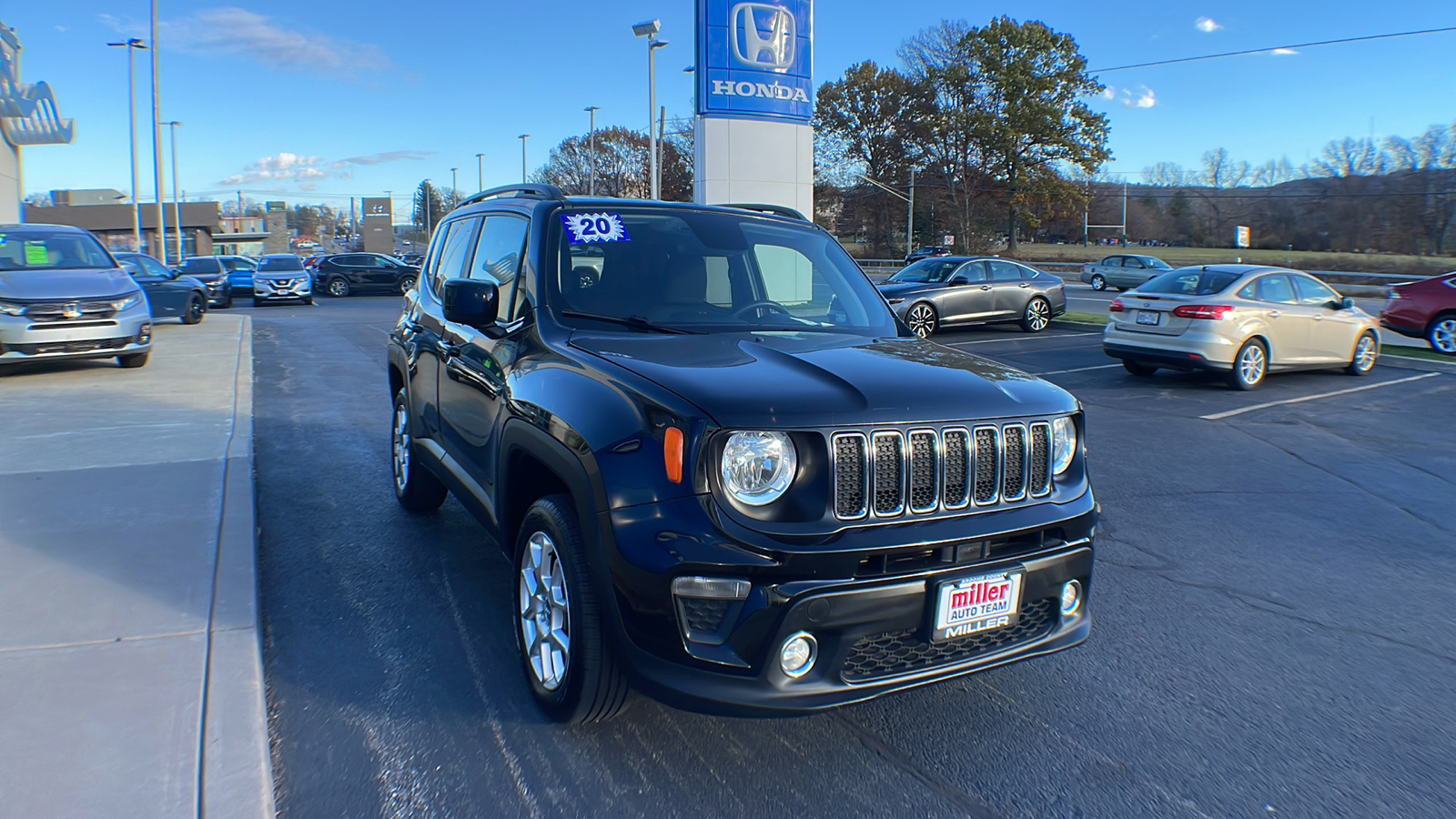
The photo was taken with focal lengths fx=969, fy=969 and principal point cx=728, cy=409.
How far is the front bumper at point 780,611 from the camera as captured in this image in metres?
2.76

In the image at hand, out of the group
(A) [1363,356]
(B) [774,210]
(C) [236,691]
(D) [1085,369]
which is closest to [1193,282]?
(D) [1085,369]

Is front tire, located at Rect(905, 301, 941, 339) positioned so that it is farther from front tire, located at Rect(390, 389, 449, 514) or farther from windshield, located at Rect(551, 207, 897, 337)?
windshield, located at Rect(551, 207, 897, 337)

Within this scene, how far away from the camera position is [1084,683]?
3.84 m

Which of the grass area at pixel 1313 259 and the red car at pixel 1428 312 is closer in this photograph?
the red car at pixel 1428 312

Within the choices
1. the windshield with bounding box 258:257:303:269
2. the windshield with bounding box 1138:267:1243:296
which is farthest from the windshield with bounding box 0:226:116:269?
the windshield with bounding box 258:257:303:269

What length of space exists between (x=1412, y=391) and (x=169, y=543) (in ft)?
44.9

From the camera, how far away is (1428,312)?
1703 cm

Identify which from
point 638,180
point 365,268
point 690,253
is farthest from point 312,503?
point 638,180

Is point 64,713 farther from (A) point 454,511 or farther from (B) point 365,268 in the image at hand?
(B) point 365,268

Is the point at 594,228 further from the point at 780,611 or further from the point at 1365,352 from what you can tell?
the point at 1365,352

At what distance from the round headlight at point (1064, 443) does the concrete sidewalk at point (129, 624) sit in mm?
2784

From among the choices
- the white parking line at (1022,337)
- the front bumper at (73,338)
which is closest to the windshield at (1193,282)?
the white parking line at (1022,337)

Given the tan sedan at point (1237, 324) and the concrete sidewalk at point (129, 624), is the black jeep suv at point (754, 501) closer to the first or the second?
the concrete sidewalk at point (129, 624)

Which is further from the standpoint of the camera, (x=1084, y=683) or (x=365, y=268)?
(x=365, y=268)
